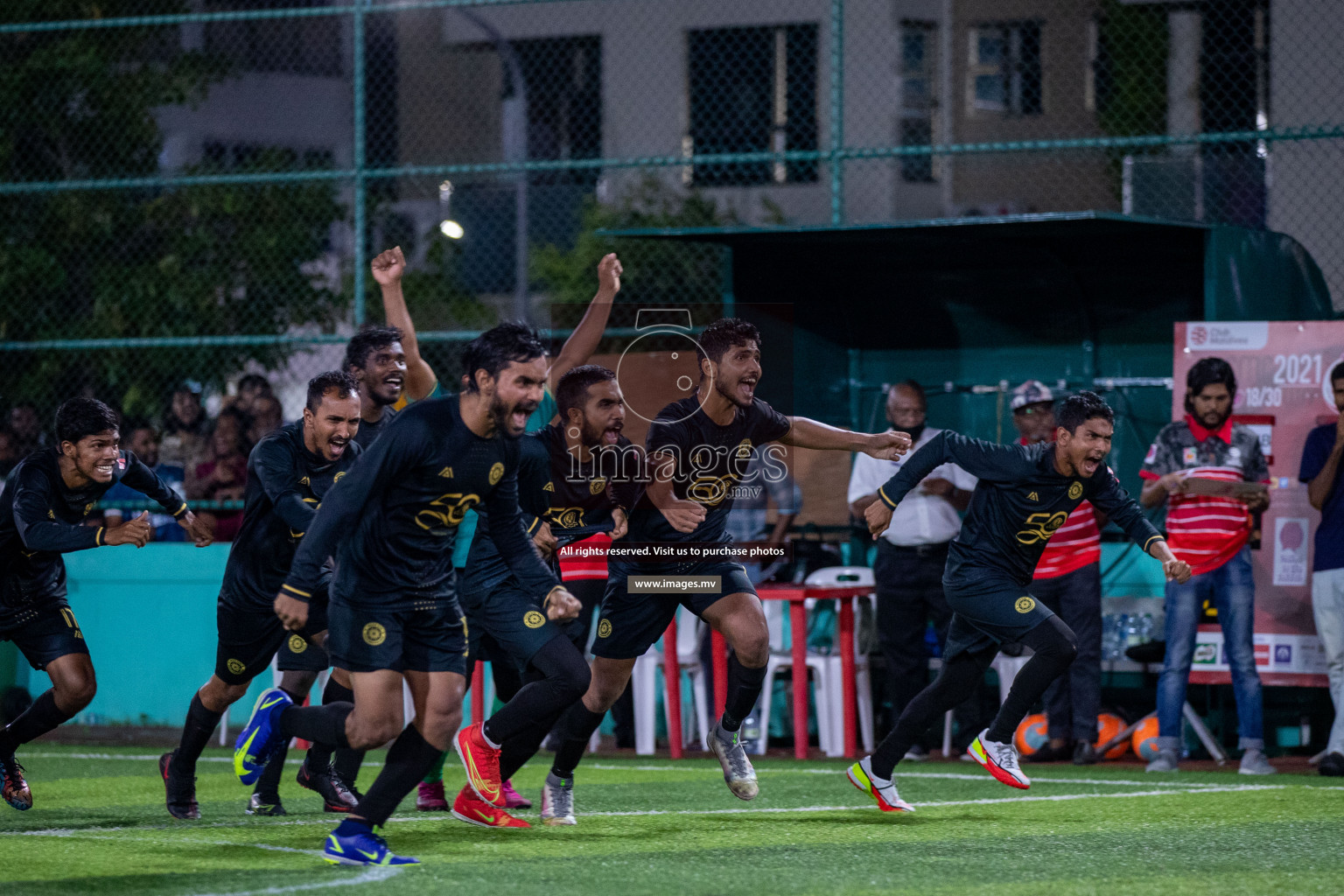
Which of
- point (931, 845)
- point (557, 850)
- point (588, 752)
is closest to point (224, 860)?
point (557, 850)

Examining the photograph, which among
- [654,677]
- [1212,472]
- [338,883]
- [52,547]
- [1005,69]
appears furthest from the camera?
[1005,69]

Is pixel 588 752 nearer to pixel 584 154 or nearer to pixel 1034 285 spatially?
pixel 1034 285

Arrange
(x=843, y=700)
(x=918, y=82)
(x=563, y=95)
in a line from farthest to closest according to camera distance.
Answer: (x=563, y=95), (x=918, y=82), (x=843, y=700)

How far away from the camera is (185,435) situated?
14.0 meters

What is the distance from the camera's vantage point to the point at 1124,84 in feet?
94.6

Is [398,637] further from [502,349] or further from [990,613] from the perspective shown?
[990,613]

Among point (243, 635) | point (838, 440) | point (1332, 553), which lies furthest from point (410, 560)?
point (1332, 553)

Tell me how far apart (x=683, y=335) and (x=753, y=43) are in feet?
52.2

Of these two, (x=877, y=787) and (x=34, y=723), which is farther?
(x=34, y=723)

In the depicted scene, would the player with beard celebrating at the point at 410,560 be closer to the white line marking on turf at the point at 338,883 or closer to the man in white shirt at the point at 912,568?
the white line marking on turf at the point at 338,883

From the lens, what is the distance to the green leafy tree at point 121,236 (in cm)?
1484

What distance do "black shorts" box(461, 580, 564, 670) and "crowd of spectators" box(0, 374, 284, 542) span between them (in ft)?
18.5

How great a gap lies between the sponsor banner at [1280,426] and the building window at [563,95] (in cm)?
2077

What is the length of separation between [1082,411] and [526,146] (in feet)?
81.7
